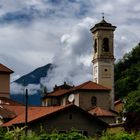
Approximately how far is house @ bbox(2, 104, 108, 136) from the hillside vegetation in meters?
45.1

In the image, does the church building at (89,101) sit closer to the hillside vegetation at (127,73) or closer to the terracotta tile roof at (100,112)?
the terracotta tile roof at (100,112)

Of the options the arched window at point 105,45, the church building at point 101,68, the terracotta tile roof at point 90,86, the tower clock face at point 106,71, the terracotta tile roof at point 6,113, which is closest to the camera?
the terracotta tile roof at point 6,113

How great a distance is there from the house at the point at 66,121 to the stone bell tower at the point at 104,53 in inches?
1671

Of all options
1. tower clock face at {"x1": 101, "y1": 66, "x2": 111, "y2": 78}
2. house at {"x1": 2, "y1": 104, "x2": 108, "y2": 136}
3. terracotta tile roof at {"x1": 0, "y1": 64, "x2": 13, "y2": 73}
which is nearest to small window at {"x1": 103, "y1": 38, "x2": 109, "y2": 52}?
tower clock face at {"x1": 101, "y1": 66, "x2": 111, "y2": 78}

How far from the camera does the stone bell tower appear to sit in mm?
98688

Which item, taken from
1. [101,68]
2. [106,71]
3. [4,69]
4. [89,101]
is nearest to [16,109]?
[4,69]

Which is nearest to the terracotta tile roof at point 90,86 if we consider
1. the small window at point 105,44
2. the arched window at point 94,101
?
the arched window at point 94,101

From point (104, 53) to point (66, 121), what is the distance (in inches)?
1741

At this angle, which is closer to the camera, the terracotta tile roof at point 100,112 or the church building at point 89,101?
the church building at point 89,101

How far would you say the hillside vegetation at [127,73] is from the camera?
104m

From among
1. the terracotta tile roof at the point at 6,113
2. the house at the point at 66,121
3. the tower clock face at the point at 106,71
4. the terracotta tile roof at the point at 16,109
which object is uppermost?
the tower clock face at the point at 106,71

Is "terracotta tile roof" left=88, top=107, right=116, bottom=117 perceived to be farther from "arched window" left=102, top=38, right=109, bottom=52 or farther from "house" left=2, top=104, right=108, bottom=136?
"house" left=2, top=104, right=108, bottom=136

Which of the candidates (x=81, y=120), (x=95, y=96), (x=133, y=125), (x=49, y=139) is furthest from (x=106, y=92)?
(x=49, y=139)

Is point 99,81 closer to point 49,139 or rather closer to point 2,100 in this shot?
point 2,100
